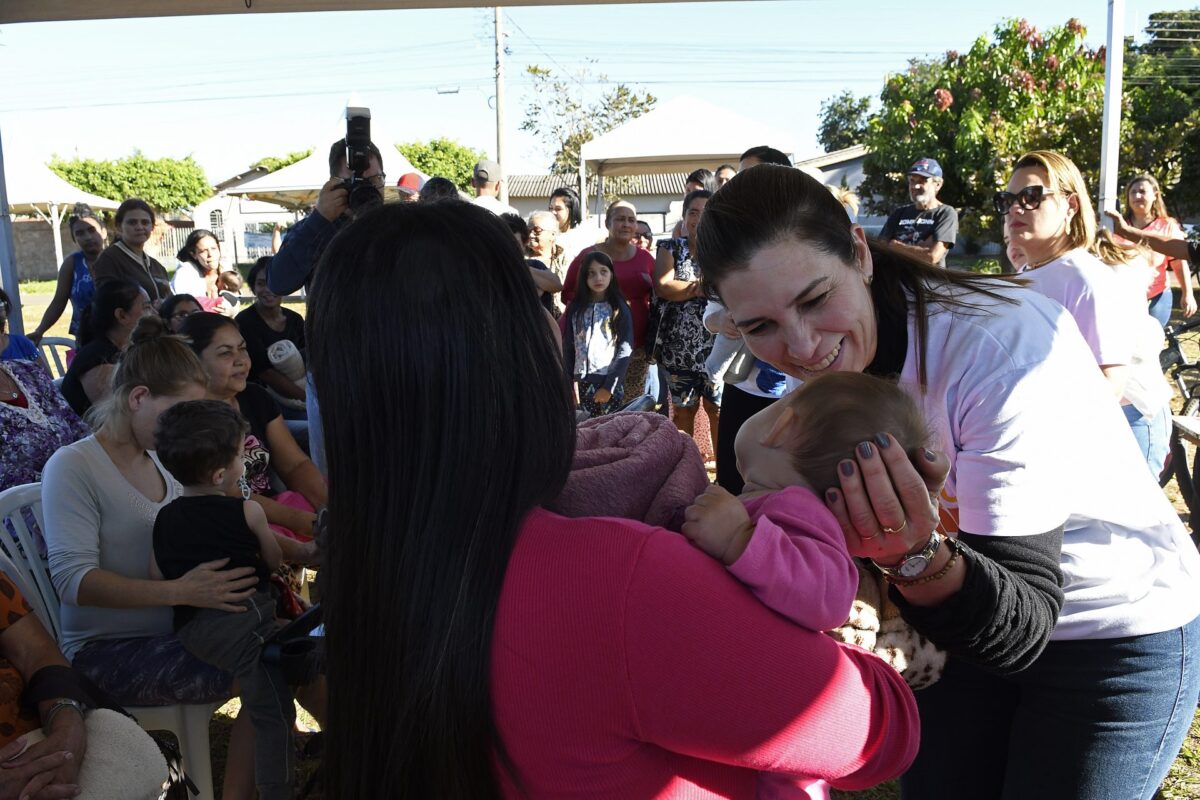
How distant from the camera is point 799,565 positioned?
98cm

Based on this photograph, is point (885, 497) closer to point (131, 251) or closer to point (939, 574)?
point (939, 574)

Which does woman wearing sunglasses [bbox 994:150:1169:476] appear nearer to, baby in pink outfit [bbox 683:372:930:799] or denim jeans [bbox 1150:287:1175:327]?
baby in pink outfit [bbox 683:372:930:799]

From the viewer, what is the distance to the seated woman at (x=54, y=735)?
199cm

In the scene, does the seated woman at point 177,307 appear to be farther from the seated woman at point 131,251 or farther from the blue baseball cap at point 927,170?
the blue baseball cap at point 927,170

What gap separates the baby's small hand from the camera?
981mm

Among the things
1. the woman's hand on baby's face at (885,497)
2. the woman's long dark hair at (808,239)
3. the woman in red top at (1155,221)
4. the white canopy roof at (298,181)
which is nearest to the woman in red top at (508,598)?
the woman's hand on baby's face at (885,497)

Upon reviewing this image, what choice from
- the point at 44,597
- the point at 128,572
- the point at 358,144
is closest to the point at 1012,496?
the point at 128,572

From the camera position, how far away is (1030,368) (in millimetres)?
1410

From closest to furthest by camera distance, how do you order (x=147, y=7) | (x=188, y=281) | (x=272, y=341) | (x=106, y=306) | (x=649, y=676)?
(x=649, y=676), (x=106, y=306), (x=147, y=7), (x=272, y=341), (x=188, y=281)

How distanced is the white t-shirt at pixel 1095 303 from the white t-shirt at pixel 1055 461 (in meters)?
1.49

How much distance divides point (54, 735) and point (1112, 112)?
958 centimetres

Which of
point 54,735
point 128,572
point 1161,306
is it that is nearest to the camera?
point 54,735

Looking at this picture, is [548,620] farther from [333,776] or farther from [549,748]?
[333,776]

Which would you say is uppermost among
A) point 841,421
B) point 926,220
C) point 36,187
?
point 36,187
